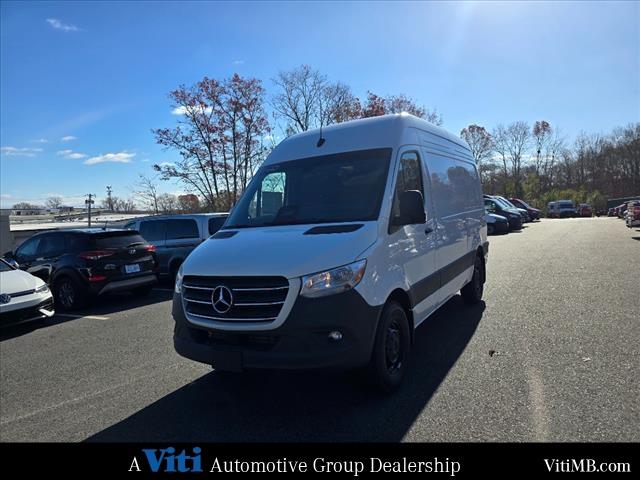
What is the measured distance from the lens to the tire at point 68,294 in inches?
349

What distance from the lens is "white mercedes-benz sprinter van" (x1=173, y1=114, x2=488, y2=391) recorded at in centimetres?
335

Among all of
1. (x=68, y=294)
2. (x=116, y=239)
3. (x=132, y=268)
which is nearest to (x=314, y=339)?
(x=132, y=268)

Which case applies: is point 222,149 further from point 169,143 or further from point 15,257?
point 15,257

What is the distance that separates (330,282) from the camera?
335 cm

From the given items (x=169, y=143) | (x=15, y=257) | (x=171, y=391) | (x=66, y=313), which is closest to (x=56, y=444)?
(x=171, y=391)

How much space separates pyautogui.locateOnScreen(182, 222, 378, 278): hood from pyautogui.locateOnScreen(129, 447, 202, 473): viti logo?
137 centimetres

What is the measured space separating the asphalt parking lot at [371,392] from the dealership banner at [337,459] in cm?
11

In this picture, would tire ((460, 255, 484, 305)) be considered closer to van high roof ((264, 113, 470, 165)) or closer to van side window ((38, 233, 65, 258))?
van high roof ((264, 113, 470, 165))

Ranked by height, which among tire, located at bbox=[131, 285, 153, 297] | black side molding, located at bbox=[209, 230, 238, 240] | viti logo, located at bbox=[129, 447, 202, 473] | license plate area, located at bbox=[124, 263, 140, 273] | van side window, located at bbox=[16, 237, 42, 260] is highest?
black side molding, located at bbox=[209, 230, 238, 240]

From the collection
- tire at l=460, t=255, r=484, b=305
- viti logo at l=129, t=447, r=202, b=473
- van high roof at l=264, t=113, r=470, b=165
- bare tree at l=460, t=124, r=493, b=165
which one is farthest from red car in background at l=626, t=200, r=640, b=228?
bare tree at l=460, t=124, r=493, b=165

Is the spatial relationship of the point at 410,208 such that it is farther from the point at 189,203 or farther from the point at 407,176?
the point at 189,203

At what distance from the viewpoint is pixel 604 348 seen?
484cm

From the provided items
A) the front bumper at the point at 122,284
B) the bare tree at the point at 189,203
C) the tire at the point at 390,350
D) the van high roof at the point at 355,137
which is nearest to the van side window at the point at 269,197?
the van high roof at the point at 355,137

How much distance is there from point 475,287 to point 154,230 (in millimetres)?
8439
